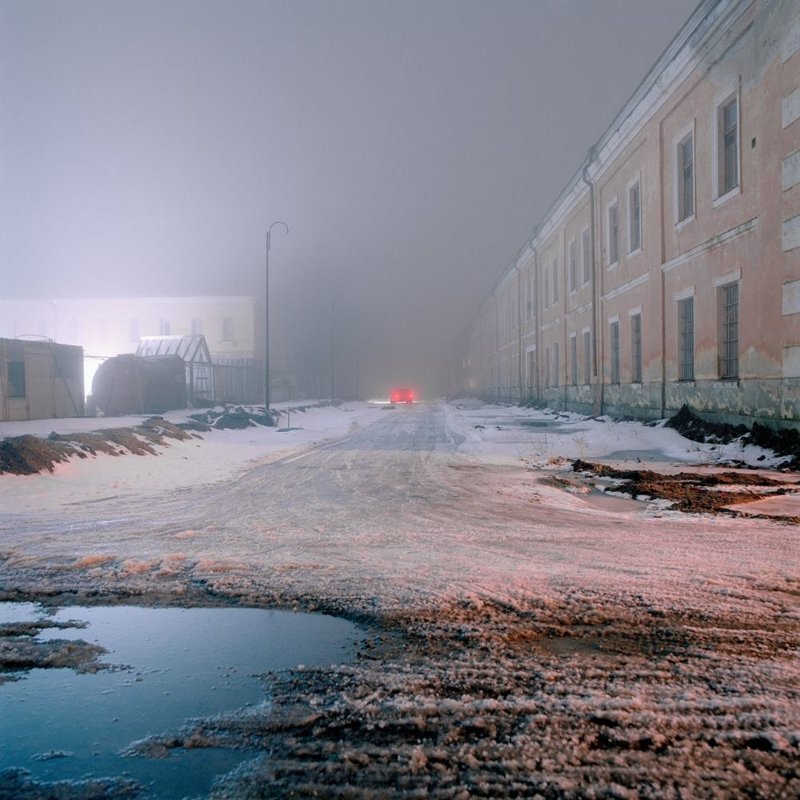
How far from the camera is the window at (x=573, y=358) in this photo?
2750 centimetres

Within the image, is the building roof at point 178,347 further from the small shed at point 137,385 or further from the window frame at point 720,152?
the window frame at point 720,152

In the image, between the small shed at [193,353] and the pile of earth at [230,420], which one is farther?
the small shed at [193,353]

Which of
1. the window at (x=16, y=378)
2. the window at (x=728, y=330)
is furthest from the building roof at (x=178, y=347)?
the window at (x=728, y=330)

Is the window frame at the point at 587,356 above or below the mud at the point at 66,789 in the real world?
above

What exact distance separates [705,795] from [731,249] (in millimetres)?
13818

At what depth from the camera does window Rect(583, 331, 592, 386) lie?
81.8 ft

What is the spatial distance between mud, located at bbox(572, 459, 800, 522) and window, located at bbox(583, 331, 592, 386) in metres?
→ 15.0

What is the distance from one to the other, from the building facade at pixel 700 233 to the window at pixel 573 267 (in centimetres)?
39

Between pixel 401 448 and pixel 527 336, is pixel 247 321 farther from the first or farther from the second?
pixel 401 448

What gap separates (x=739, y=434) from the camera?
1266cm

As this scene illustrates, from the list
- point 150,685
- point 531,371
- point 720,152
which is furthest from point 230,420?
point 150,685

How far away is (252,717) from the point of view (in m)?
2.65

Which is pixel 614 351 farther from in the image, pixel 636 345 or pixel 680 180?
pixel 680 180

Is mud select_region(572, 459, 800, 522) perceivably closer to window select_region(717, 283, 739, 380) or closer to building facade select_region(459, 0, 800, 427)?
building facade select_region(459, 0, 800, 427)
